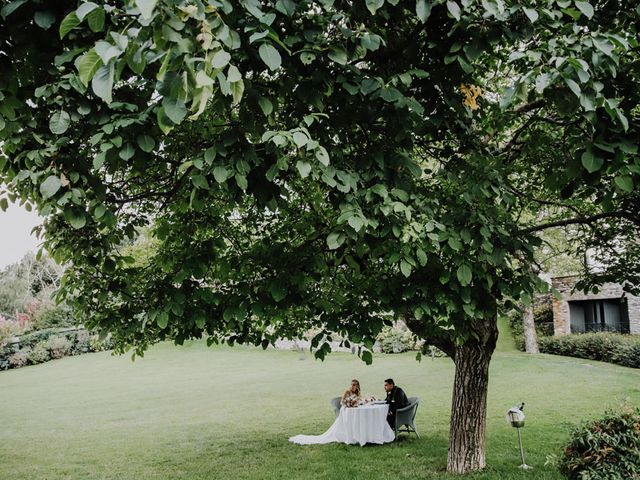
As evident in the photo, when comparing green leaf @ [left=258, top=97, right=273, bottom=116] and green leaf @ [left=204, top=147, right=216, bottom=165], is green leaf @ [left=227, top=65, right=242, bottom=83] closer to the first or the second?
green leaf @ [left=258, top=97, right=273, bottom=116]

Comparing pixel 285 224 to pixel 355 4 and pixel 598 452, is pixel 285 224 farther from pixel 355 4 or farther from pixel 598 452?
pixel 598 452

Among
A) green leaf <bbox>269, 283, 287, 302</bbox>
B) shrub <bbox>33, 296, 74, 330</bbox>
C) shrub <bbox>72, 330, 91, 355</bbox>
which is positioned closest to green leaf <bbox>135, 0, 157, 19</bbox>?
green leaf <bbox>269, 283, 287, 302</bbox>

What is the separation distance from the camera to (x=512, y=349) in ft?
101

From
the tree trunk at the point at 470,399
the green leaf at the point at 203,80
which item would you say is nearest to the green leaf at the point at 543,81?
the green leaf at the point at 203,80

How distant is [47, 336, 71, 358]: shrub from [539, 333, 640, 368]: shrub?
Answer: 1221 inches

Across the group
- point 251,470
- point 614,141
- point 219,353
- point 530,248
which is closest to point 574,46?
point 614,141

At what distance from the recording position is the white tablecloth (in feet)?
39.0

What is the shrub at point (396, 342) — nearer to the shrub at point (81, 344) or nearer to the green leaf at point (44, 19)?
the shrub at point (81, 344)

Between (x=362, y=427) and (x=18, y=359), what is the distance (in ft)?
97.3

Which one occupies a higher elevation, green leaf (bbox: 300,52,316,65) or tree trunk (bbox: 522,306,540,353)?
green leaf (bbox: 300,52,316,65)

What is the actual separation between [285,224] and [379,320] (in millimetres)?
2181

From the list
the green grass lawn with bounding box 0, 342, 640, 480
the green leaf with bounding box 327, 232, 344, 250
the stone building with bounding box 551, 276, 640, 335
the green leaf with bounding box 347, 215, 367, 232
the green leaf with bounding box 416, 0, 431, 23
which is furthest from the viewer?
the stone building with bounding box 551, 276, 640, 335

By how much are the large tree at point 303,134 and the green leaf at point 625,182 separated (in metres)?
0.01

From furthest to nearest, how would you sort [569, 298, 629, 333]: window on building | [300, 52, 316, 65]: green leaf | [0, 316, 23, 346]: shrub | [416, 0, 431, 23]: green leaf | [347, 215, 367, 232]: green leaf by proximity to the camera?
[0, 316, 23, 346]: shrub → [569, 298, 629, 333]: window on building → [347, 215, 367, 232]: green leaf → [300, 52, 316, 65]: green leaf → [416, 0, 431, 23]: green leaf
